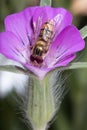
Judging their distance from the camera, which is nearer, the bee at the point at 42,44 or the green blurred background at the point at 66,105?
the bee at the point at 42,44

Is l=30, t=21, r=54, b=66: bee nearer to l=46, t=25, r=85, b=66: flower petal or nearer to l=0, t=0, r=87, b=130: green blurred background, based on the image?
l=46, t=25, r=85, b=66: flower petal

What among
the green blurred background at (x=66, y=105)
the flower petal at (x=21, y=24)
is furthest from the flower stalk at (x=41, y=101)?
the green blurred background at (x=66, y=105)

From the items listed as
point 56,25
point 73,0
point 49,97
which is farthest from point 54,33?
point 73,0

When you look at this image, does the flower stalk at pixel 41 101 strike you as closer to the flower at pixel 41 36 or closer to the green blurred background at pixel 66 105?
the flower at pixel 41 36

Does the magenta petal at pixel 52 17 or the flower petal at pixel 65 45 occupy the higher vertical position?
the magenta petal at pixel 52 17

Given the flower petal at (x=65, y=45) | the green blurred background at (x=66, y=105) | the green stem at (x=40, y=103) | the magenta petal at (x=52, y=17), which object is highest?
the magenta petal at (x=52, y=17)

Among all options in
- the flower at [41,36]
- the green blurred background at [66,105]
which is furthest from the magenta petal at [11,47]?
the green blurred background at [66,105]

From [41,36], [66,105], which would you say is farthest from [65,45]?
[66,105]

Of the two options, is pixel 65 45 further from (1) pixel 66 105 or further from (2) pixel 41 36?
(1) pixel 66 105
